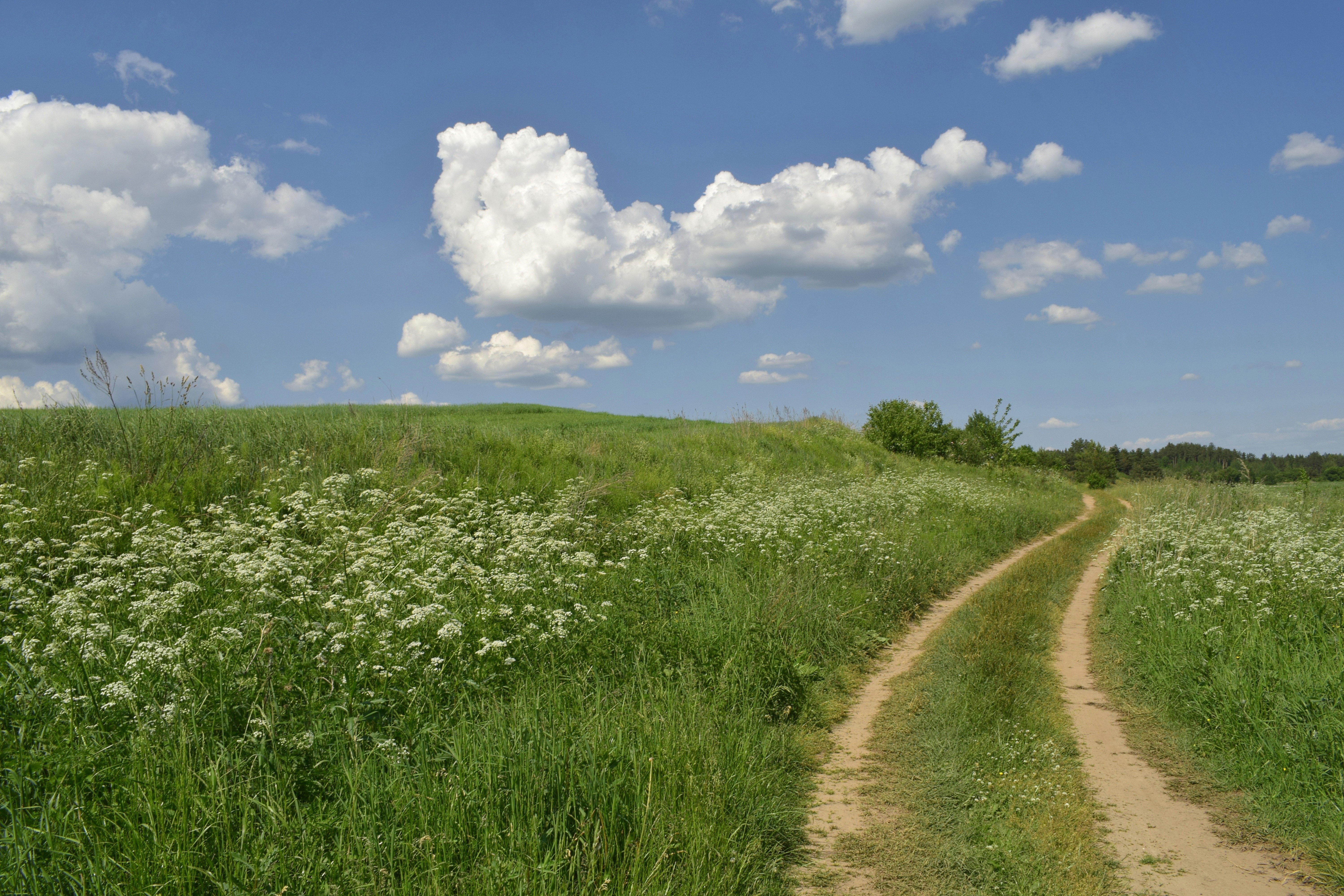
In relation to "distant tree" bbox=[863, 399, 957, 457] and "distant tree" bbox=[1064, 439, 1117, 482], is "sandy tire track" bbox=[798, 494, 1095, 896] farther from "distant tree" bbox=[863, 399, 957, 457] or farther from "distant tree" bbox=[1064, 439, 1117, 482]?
"distant tree" bbox=[1064, 439, 1117, 482]

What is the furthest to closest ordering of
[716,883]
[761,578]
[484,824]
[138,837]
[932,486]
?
[932,486]
[761,578]
[716,883]
[484,824]
[138,837]

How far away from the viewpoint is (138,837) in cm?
310

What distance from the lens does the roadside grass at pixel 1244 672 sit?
16.6 feet

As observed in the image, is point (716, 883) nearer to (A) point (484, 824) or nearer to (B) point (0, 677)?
(A) point (484, 824)

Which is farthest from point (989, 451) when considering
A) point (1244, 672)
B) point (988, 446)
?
point (1244, 672)

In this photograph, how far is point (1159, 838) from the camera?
15.8 ft

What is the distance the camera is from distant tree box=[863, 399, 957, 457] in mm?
35812

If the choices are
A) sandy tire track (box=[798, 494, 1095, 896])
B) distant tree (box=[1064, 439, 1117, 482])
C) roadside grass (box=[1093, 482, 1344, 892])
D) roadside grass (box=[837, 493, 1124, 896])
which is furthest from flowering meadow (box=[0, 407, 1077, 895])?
distant tree (box=[1064, 439, 1117, 482])

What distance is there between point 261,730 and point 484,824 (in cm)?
139

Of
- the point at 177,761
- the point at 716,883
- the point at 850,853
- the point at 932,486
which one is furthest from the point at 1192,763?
the point at 932,486

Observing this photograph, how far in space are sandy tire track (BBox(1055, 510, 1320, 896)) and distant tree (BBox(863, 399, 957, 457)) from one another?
29906 mm

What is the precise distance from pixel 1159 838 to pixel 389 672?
5.23 meters

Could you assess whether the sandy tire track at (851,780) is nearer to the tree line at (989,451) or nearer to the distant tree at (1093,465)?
the tree line at (989,451)

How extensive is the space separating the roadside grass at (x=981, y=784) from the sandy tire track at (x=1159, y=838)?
146 millimetres
